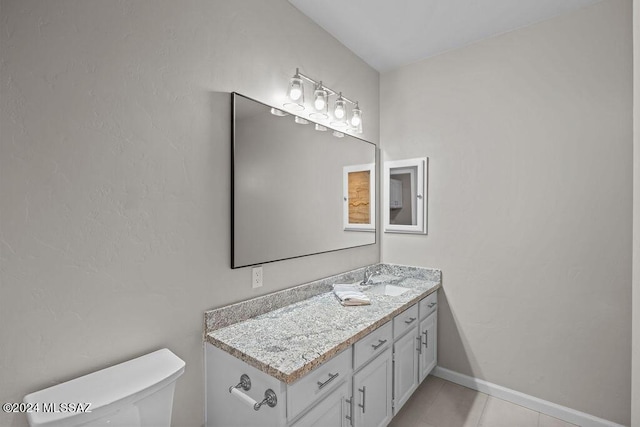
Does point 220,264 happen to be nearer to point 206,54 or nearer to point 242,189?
point 242,189

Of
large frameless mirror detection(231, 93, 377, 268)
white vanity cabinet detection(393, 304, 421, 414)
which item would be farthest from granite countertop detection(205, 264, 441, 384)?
large frameless mirror detection(231, 93, 377, 268)

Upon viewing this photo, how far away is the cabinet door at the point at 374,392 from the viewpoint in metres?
1.48

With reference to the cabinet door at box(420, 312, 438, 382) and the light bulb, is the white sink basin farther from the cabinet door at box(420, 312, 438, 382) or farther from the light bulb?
the light bulb

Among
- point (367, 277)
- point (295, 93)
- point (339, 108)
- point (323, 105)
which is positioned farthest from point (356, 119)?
point (367, 277)

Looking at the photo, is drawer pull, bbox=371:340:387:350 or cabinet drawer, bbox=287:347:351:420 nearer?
cabinet drawer, bbox=287:347:351:420

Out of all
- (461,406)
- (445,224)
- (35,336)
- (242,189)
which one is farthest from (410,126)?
(35,336)

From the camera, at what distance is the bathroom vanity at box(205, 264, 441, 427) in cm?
115

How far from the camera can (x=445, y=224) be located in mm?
2436

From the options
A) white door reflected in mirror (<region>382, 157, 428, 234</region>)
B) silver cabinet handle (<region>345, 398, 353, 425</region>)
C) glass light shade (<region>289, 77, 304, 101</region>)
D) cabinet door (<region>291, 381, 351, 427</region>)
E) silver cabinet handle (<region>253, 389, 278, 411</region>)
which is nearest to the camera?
silver cabinet handle (<region>253, 389, 278, 411</region>)

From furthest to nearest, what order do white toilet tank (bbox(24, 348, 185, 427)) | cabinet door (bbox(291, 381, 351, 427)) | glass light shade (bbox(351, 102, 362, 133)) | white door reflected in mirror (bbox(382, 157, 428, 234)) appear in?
white door reflected in mirror (bbox(382, 157, 428, 234)), glass light shade (bbox(351, 102, 362, 133)), cabinet door (bbox(291, 381, 351, 427)), white toilet tank (bbox(24, 348, 185, 427))

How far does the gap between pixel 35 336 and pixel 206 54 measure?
1.30 meters

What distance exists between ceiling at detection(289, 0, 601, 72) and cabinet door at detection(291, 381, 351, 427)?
218cm

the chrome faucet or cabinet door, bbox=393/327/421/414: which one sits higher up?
the chrome faucet

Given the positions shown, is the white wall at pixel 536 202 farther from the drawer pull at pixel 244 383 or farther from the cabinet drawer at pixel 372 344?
the drawer pull at pixel 244 383
